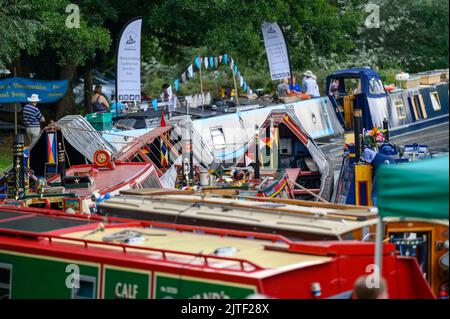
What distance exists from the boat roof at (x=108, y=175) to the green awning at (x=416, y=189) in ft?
23.1

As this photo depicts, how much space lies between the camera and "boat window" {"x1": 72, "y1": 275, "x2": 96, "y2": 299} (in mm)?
8672

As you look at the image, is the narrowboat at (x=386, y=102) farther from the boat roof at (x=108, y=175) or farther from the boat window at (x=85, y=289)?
the boat window at (x=85, y=289)

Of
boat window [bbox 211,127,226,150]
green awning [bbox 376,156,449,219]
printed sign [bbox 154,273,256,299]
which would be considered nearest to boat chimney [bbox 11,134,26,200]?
boat window [bbox 211,127,226,150]

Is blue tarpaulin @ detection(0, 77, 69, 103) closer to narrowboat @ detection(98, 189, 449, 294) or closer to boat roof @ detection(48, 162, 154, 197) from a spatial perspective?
boat roof @ detection(48, 162, 154, 197)

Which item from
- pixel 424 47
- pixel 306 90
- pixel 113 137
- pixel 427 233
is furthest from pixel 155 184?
pixel 424 47

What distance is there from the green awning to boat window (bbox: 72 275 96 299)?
8.76ft

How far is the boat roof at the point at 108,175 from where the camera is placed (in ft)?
46.7

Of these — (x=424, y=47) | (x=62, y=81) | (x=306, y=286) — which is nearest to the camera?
(x=306, y=286)

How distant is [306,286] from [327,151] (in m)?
14.8

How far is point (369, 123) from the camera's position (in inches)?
937

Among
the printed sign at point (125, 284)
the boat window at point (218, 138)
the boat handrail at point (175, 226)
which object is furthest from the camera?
the boat window at point (218, 138)

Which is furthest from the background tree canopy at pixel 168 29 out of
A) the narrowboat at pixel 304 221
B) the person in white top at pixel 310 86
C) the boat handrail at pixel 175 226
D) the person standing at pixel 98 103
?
the narrowboat at pixel 304 221

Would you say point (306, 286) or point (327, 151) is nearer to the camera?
point (306, 286)

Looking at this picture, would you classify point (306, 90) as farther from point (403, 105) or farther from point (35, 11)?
point (35, 11)
